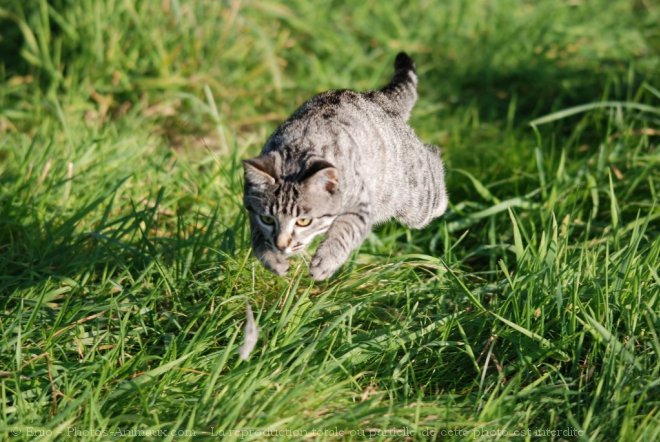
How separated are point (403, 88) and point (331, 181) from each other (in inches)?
51.5

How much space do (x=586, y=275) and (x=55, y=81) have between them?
4136 millimetres

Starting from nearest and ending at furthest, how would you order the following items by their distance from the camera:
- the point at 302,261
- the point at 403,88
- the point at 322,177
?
the point at 322,177 < the point at 302,261 < the point at 403,88

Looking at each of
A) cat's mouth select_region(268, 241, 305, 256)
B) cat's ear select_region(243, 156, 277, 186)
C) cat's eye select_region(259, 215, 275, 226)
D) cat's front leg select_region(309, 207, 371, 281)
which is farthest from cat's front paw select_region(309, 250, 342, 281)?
cat's ear select_region(243, 156, 277, 186)

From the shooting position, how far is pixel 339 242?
11.9 ft

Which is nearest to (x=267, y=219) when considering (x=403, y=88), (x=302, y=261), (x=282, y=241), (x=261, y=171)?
(x=282, y=241)

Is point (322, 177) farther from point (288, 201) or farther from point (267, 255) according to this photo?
point (267, 255)

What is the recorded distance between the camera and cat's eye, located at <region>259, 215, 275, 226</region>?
12.1 feet

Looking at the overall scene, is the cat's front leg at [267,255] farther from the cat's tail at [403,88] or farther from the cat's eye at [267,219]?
the cat's tail at [403,88]

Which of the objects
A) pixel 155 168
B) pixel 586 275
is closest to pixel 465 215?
pixel 586 275

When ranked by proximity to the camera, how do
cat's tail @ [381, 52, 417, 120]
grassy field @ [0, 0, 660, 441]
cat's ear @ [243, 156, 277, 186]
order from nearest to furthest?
grassy field @ [0, 0, 660, 441], cat's ear @ [243, 156, 277, 186], cat's tail @ [381, 52, 417, 120]

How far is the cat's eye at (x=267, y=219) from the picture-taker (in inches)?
145

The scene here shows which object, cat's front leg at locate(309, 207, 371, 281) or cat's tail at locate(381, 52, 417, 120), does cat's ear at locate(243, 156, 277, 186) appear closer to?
cat's front leg at locate(309, 207, 371, 281)

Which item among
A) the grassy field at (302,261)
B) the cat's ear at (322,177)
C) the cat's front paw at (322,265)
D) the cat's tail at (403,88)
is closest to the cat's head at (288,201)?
the cat's ear at (322,177)

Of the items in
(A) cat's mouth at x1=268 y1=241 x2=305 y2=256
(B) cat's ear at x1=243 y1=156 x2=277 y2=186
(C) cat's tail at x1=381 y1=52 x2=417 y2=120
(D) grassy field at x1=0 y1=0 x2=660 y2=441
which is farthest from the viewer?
(C) cat's tail at x1=381 y1=52 x2=417 y2=120
